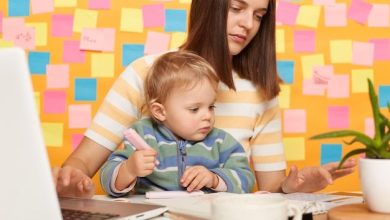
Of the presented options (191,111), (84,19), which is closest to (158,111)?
(191,111)

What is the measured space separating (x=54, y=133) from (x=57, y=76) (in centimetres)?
22

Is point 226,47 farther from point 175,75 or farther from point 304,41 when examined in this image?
point 304,41

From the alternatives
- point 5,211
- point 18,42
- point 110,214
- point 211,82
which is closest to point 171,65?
point 211,82

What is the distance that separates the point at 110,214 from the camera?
86cm

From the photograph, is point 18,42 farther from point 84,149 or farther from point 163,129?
point 163,129

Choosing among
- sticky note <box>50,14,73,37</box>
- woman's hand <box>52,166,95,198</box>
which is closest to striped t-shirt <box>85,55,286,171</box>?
woman's hand <box>52,166,95,198</box>

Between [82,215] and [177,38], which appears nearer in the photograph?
[82,215]

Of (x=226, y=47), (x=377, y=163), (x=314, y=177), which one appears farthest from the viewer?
(x=226, y=47)

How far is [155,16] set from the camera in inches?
88.0

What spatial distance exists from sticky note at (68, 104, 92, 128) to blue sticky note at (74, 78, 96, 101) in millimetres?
31

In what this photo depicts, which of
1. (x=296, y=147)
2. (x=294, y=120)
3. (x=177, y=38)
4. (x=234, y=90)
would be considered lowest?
(x=296, y=147)

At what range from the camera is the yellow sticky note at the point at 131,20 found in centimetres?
223

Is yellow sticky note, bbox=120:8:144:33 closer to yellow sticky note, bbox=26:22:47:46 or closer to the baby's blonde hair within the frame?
yellow sticky note, bbox=26:22:47:46

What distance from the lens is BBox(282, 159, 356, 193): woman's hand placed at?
3.89 feet
